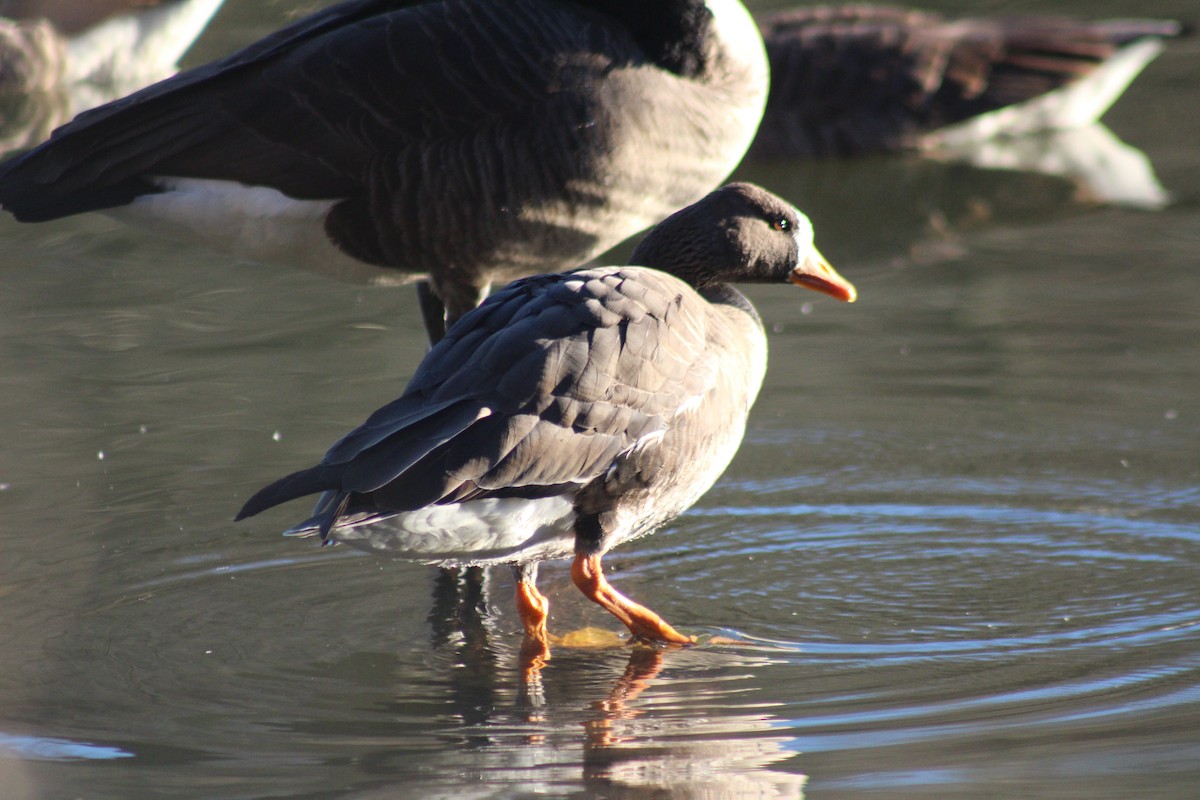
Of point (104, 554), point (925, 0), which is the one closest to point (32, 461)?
point (104, 554)

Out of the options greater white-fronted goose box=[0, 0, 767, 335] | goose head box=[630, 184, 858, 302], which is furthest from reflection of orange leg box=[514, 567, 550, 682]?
greater white-fronted goose box=[0, 0, 767, 335]

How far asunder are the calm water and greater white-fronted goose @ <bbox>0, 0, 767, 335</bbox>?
1.01m

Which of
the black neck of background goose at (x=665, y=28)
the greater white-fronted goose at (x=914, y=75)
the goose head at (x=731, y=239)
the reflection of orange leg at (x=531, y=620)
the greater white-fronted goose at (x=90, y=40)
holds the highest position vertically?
the black neck of background goose at (x=665, y=28)

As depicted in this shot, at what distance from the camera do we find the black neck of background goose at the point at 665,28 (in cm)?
628

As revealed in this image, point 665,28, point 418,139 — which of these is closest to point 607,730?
point 418,139

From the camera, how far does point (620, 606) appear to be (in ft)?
16.3

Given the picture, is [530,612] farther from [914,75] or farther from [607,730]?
[914,75]

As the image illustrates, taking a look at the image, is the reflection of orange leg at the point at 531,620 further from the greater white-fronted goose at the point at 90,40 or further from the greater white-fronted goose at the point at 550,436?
the greater white-fronted goose at the point at 90,40

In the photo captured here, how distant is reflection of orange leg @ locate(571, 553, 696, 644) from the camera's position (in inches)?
194

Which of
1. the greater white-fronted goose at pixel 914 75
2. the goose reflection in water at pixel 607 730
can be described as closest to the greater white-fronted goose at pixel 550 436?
the goose reflection in water at pixel 607 730

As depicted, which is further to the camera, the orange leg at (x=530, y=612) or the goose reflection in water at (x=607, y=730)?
the orange leg at (x=530, y=612)

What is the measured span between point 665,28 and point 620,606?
242cm

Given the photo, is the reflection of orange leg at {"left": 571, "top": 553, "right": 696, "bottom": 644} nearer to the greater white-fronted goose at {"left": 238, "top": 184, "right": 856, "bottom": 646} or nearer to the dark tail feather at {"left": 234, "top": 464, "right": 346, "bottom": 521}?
the greater white-fronted goose at {"left": 238, "top": 184, "right": 856, "bottom": 646}

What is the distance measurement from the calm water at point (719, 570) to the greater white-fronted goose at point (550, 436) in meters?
0.40
